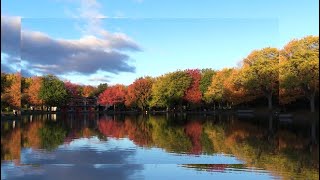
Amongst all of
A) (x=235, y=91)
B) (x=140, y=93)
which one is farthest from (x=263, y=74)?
(x=140, y=93)

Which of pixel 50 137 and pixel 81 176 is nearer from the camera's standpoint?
pixel 81 176

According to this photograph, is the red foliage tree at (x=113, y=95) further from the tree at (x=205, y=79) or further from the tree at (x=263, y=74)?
the tree at (x=263, y=74)

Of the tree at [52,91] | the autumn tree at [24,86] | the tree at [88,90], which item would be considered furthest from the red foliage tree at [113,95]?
the autumn tree at [24,86]

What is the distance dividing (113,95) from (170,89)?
7.85 ft

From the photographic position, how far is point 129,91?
54.1 feet

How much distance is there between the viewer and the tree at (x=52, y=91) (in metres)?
14.9

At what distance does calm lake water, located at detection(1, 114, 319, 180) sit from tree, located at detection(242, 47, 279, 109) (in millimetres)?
2509

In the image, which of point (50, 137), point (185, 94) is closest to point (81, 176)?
point (50, 137)

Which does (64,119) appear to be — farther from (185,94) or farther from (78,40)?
(185,94)

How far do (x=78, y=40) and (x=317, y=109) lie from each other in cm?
840

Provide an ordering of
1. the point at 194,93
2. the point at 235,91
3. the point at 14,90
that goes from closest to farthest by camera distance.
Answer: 1. the point at 14,90
2. the point at 194,93
3. the point at 235,91

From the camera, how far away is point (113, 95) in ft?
53.1

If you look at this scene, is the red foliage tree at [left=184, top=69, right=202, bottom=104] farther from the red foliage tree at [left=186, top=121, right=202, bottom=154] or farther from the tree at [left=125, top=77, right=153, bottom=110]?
the tree at [left=125, top=77, right=153, bottom=110]

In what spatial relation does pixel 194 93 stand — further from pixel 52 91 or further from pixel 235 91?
pixel 52 91
